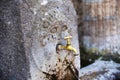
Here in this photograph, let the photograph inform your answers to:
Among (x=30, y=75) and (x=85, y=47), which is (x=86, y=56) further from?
(x=30, y=75)

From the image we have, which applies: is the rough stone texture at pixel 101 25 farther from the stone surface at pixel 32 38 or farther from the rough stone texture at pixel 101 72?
the stone surface at pixel 32 38

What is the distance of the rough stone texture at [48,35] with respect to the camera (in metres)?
1.74

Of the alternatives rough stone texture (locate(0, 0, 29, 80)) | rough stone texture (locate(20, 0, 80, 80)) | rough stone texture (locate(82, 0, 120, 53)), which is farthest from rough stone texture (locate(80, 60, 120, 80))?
rough stone texture (locate(0, 0, 29, 80))

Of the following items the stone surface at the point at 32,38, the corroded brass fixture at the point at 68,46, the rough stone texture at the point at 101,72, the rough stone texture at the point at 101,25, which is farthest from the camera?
the rough stone texture at the point at 101,25

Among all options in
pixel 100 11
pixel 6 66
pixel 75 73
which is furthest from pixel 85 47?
pixel 6 66

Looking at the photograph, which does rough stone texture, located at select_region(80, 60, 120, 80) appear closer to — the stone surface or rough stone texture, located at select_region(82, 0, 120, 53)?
rough stone texture, located at select_region(82, 0, 120, 53)

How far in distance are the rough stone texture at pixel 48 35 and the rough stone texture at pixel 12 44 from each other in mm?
32

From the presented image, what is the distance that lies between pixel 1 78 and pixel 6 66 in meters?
0.09

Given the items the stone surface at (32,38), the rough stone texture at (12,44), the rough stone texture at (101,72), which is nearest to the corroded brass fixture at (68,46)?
the stone surface at (32,38)

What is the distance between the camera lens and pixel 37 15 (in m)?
1.75

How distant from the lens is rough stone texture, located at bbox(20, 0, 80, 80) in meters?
1.74

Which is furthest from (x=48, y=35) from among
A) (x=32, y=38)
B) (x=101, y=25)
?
(x=101, y=25)

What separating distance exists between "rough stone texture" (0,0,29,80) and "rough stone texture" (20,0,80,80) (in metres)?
0.03

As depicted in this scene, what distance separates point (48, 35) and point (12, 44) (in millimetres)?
204
